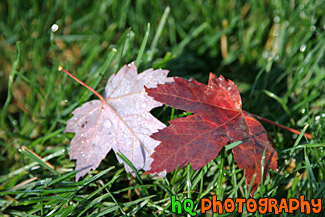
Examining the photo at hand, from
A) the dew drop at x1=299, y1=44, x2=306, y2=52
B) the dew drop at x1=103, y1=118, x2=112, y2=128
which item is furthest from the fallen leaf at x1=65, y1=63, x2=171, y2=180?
the dew drop at x1=299, y1=44, x2=306, y2=52

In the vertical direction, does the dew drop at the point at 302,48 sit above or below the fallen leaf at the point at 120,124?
above

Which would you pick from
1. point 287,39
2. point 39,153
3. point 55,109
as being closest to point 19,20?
point 55,109

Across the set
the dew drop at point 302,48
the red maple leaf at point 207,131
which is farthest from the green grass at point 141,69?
the red maple leaf at point 207,131

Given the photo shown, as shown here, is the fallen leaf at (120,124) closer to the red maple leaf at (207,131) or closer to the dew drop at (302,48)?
the red maple leaf at (207,131)

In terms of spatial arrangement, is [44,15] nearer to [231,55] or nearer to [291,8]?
[231,55]

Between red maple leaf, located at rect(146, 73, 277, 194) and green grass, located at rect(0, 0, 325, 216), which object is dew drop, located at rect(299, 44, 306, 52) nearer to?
green grass, located at rect(0, 0, 325, 216)
